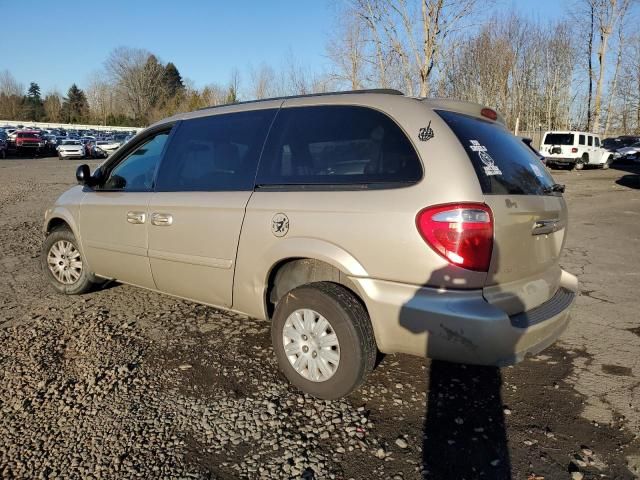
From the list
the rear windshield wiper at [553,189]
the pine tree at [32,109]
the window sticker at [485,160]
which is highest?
the pine tree at [32,109]

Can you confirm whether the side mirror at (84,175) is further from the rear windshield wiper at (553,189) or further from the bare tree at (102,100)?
the bare tree at (102,100)

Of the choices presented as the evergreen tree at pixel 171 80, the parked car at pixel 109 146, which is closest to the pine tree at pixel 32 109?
the evergreen tree at pixel 171 80

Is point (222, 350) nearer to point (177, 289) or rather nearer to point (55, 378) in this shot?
point (177, 289)

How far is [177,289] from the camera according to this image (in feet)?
12.8

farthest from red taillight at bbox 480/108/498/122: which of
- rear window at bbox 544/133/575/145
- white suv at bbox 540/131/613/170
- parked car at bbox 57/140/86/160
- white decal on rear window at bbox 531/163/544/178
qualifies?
parked car at bbox 57/140/86/160

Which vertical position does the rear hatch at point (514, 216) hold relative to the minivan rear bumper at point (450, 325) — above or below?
above

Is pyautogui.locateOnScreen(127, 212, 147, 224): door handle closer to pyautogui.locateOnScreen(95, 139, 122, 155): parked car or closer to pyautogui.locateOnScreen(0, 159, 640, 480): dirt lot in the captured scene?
pyautogui.locateOnScreen(0, 159, 640, 480): dirt lot

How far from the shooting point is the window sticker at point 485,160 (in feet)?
8.94

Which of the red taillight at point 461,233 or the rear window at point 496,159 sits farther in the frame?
the rear window at point 496,159

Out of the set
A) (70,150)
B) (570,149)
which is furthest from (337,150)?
(70,150)

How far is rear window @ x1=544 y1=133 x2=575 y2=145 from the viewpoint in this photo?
26.4 meters

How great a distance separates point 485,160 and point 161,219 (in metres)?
2.46

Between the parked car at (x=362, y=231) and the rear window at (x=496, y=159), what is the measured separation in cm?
1

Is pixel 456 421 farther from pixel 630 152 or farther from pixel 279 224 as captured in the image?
pixel 630 152
